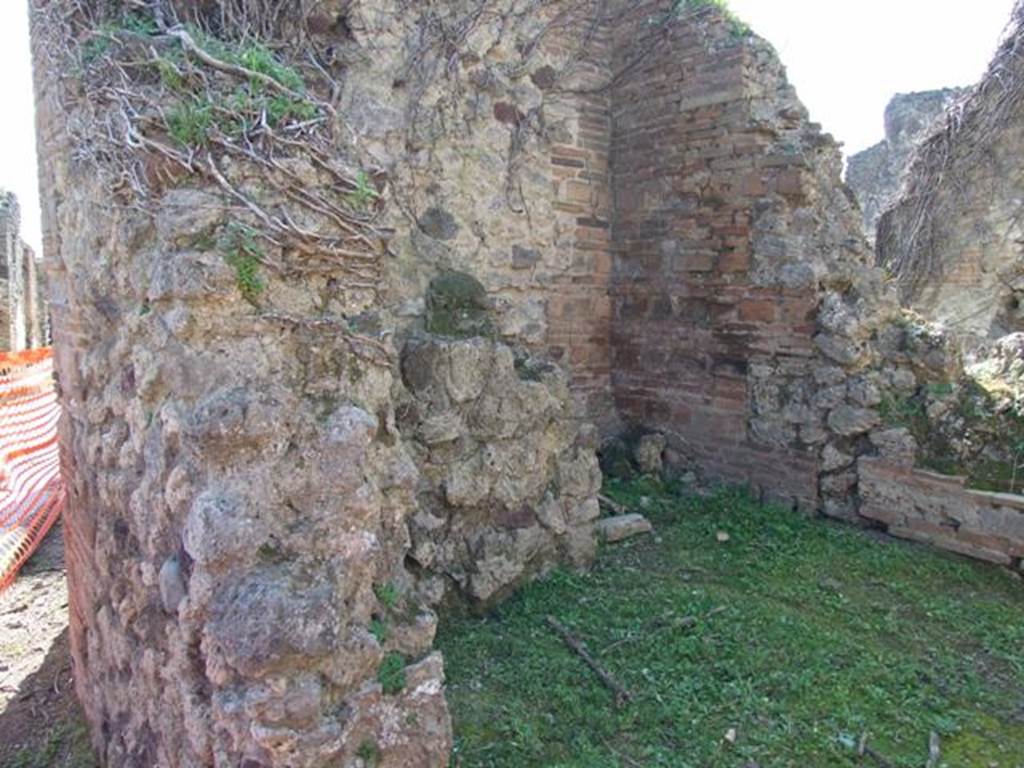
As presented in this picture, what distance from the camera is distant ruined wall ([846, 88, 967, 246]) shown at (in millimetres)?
11195

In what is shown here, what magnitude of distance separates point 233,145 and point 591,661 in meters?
2.43

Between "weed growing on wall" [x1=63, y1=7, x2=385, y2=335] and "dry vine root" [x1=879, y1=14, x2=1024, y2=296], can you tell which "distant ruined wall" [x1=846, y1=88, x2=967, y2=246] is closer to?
"dry vine root" [x1=879, y1=14, x2=1024, y2=296]

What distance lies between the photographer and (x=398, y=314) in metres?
4.21

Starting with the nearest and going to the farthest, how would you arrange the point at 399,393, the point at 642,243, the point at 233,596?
the point at 233,596 → the point at 399,393 → the point at 642,243

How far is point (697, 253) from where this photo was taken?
18.3 feet

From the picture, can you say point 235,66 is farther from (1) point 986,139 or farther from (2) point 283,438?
(1) point 986,139

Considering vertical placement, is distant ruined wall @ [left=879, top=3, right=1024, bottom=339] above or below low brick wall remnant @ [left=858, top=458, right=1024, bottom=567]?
above

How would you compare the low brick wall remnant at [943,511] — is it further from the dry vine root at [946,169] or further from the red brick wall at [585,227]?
the dry vine root at [946,169]

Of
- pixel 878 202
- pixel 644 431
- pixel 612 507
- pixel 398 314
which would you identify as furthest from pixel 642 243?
pixel 878 202

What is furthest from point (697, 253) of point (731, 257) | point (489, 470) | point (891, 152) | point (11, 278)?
point (11, 278)

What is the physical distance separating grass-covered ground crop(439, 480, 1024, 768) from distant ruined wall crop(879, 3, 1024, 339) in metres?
4.51

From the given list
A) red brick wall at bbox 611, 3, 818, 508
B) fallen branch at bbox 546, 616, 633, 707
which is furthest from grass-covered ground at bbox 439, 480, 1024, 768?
red brick wall at bbox 611, 3, 818, 508

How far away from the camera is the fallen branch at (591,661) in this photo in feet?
10.7

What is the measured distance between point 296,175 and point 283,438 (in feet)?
3.18
